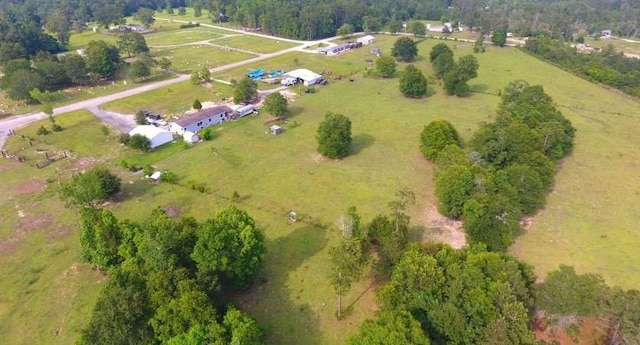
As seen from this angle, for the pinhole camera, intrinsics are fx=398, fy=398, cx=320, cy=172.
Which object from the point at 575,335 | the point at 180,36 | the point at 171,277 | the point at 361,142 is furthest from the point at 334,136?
the point at 180,36

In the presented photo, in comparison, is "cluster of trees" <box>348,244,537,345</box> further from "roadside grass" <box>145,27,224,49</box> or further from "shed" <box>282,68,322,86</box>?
"roadside grass" <box>145,27,224,49</box>

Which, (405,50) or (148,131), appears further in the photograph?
(405,50)

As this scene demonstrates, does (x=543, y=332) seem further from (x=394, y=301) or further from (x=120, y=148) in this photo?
(x=120, y=148)

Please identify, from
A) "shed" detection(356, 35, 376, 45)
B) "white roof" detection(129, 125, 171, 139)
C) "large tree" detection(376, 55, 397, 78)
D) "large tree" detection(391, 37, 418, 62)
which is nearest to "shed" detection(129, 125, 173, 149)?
"white roof" detection(129, 125, 171, 139)

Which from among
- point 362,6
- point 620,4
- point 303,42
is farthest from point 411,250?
point 620,4

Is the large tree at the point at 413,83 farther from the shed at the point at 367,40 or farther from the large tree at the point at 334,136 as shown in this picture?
the shed at the point at 367,40

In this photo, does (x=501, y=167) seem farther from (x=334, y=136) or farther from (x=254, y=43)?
(x=254, y=43)

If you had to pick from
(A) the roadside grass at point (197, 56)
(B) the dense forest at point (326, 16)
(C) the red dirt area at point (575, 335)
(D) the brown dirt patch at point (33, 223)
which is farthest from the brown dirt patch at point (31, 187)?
(B) the dense forest at point (326, 16)
